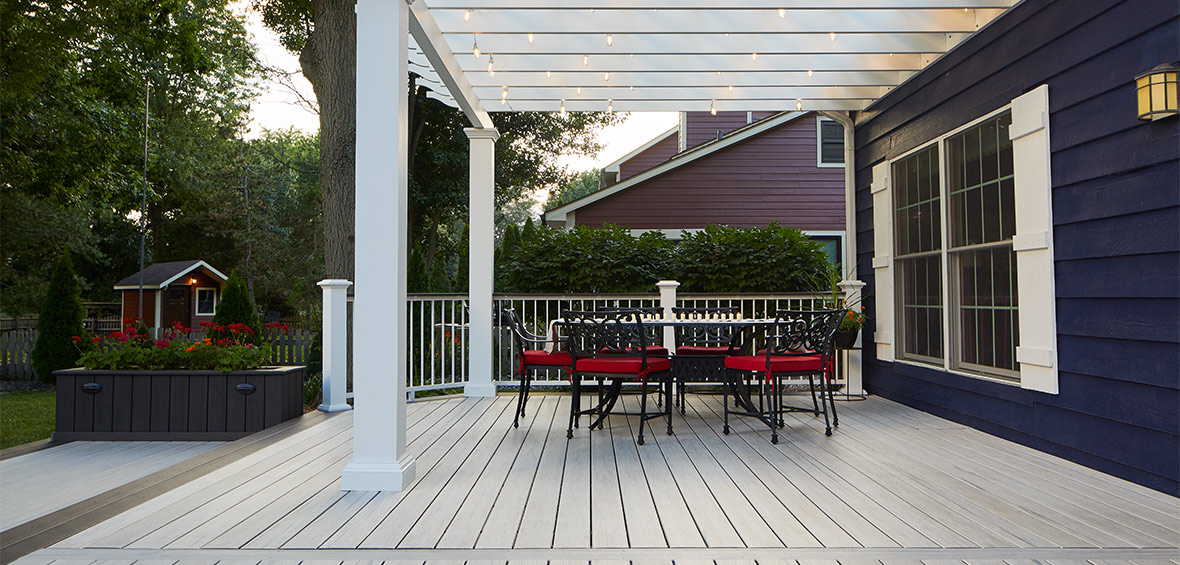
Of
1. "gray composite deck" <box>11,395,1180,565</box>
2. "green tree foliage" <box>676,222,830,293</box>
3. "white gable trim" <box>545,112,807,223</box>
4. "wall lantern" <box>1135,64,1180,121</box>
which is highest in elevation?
"white gable trim" <box>545,112,807,223</box>

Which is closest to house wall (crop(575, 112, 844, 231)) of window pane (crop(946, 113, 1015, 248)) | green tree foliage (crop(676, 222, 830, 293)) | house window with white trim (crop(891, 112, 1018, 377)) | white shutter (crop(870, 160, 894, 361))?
green tree foliage (crop(676, 222, 830, 293))

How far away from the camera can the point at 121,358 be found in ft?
16.1

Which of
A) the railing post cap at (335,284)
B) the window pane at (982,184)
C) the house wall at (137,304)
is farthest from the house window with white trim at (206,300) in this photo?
the window pane at (982,184)

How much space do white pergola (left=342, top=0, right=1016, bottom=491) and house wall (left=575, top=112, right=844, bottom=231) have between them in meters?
4.32

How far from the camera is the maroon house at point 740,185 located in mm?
10977

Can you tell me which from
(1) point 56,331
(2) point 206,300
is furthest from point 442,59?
(2) point 206,300

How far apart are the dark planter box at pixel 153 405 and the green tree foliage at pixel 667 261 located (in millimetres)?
4009

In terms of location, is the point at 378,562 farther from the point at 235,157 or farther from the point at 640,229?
the point at 235,157

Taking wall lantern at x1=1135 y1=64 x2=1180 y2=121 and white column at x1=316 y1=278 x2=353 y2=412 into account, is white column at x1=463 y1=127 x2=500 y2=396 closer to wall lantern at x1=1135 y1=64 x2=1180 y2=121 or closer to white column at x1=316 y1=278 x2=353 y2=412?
white column at x1=316 y1=278 x2=353 y2=412

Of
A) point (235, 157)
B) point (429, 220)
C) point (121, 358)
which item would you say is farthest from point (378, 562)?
point (235, 157)

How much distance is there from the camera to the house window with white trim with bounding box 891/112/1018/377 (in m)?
4.30

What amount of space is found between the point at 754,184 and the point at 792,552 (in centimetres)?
929

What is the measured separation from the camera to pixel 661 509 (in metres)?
2.80

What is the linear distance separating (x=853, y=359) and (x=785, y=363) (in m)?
2.17
